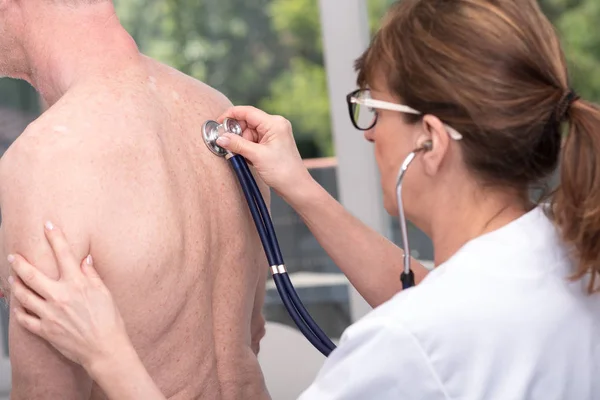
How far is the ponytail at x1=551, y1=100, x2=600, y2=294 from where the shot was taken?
44.1 inches

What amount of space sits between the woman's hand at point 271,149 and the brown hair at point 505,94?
323 mm

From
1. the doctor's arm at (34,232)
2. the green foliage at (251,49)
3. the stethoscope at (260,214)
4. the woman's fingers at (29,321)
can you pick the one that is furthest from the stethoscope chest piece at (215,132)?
the green foliage at (251,49)

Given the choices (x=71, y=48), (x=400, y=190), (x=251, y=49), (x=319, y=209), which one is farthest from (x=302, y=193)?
(x=251, y=49)

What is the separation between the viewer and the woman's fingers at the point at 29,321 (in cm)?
115

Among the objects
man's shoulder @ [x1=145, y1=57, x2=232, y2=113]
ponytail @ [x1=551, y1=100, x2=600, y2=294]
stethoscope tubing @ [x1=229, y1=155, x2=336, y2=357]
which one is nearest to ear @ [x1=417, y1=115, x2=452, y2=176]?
ponytail @ [x1=551, y1=100, x2=600, y2=294]

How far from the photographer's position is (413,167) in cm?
120

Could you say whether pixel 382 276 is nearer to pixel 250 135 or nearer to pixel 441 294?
pixel 250 135

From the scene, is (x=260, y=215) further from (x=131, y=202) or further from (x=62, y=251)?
(x=62, y=251)

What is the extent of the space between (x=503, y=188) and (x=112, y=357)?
558 millimetres

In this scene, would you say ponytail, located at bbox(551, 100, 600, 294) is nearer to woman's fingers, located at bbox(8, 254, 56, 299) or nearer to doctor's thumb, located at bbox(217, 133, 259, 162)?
doctor's thumb, located at bbox(217, 133, 259, 162)

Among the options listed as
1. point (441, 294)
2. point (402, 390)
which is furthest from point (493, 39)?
point (402, 390)

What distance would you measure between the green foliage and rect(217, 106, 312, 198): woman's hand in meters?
1.67

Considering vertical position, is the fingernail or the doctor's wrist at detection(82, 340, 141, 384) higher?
the fingernail

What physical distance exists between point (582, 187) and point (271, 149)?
52 cm
